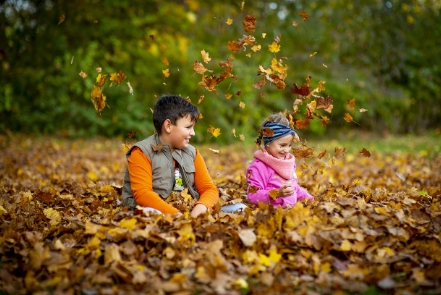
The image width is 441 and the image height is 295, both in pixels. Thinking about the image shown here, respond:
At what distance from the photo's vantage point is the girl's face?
388 centimetres

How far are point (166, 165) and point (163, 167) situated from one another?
3cm

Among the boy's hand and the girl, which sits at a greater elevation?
the girl

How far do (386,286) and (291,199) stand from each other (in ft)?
5.02

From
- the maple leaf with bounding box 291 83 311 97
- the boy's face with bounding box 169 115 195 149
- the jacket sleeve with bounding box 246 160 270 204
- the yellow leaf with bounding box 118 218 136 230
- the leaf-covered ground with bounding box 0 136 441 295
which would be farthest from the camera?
the maple leaf with bounding box 291 83 311 97

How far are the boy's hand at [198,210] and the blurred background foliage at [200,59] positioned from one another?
6892 mm

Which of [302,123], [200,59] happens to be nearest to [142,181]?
[302,123]

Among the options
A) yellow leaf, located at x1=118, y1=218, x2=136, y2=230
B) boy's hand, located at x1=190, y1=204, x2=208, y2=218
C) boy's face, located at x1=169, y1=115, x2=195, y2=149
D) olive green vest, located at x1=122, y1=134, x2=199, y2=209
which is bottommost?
boy's hand, located at x1=190, y1=204, x2=208, y2=218

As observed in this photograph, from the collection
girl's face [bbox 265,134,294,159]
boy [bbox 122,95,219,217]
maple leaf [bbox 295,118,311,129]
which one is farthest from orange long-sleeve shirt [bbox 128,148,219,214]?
maple leaf [bbox 295,118,311,129]

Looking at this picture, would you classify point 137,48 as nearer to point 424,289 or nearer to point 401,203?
point 401,203

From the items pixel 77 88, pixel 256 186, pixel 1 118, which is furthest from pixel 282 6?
pixel 256 186

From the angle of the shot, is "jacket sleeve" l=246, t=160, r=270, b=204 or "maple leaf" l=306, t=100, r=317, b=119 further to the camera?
"maple leaf" l=306, t=100, r=317, b=119

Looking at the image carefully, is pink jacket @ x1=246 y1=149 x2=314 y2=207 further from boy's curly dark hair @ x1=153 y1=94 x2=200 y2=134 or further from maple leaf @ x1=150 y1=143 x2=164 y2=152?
maple leaf @ x1=150 y1=143 x2=164 y2=152

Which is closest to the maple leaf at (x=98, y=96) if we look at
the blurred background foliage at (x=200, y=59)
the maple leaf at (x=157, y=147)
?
the maple leaf at (x=157, y=147)

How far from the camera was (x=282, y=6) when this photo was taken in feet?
45.7
